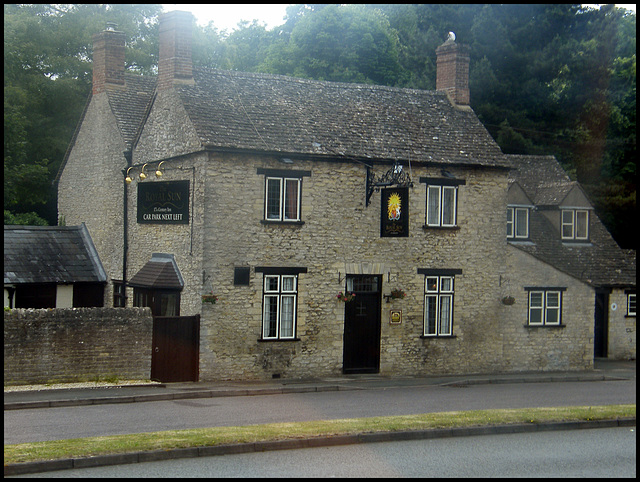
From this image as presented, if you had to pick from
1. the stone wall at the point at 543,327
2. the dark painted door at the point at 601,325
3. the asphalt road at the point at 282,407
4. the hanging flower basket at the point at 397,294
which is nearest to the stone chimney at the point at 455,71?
the stone wall at the point at 543,327

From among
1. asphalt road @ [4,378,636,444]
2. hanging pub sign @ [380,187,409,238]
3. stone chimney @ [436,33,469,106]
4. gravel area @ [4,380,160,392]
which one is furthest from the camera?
stone chimney @ [436,33,469,106]

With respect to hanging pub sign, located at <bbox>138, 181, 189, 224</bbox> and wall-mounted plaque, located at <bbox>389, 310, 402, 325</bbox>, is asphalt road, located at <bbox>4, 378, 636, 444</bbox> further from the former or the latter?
hanging pub sign, located at <bbox>138, 181, 189, 224</bbox>

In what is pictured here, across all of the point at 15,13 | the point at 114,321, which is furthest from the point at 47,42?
the point at 114,321

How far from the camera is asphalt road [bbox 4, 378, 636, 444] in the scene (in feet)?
50.2

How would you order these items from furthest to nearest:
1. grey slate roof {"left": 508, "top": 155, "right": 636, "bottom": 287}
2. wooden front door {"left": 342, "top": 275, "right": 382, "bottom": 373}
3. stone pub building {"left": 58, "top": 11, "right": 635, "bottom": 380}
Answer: grey slate roof {"left": 508, "top": 155, "right": 636, "bottom": 287} → wooden front door {"left": 342, "top": 275, "right": 382, "bottom": 373} → stone pub building {"left": 58, "top": 11, "right": 635, "bottom": 380}

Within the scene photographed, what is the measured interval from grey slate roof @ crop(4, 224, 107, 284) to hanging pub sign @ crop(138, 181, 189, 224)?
11.4 ft

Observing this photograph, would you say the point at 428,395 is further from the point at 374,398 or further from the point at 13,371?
the point at 13,371

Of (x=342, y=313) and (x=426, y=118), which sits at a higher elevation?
(x=426, y=118)

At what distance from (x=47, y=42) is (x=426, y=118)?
23954 mm

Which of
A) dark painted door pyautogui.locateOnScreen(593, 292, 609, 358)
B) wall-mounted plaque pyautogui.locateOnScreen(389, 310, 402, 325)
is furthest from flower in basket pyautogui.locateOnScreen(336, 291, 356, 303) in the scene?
dark painted door pyautogui.locateOnScreen(593, 292, 609, 358)

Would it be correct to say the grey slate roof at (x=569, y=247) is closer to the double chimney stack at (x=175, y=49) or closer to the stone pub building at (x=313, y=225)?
the stone pub building at (x=313, y=225)

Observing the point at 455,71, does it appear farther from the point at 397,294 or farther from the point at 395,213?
the point at 397,294

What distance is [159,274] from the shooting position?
23562 millimetres

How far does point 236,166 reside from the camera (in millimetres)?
22672
